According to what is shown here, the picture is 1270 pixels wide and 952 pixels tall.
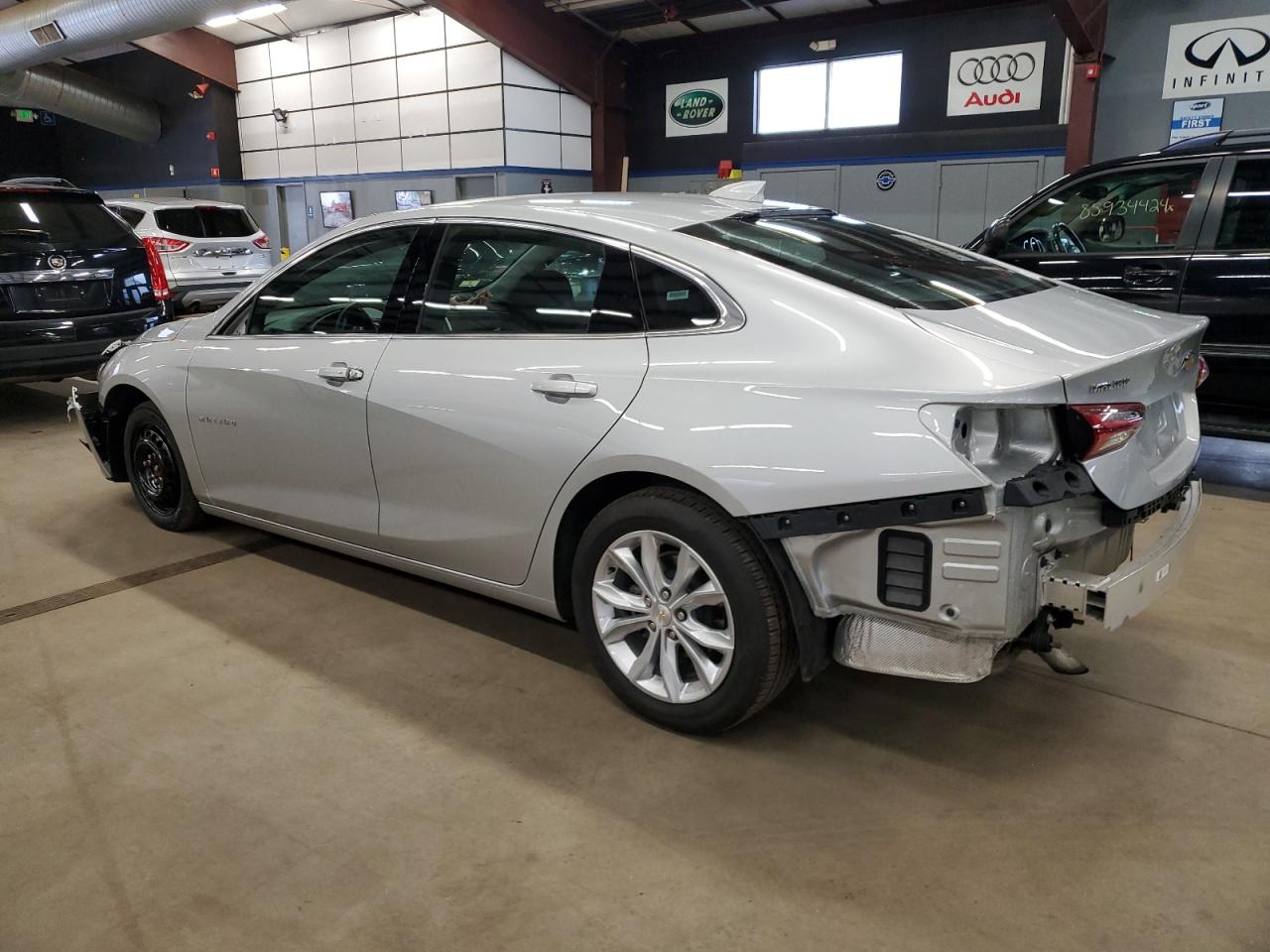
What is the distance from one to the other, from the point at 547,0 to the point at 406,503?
13.4 meters

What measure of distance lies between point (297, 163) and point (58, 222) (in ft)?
43.0

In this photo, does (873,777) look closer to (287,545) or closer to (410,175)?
(287,545)

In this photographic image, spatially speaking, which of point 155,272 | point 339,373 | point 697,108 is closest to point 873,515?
point 339,373

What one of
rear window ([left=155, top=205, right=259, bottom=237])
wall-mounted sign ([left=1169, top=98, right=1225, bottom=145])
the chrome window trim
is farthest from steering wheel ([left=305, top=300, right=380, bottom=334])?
wall-mounted sign ([left=1169, top=98, right=1225, bottom=145])

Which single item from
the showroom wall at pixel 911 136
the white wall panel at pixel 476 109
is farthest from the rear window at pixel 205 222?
the showroom wall at pixel 911 136

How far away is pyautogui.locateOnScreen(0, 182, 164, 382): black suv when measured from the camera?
5887mm

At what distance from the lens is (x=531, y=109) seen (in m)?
15.1

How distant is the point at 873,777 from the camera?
2.38 m

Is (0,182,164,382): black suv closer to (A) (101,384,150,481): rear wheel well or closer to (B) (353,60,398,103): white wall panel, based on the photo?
(A) (101,384,150,481): rear wheel well

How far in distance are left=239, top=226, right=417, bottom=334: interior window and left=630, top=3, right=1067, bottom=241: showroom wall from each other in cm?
1063

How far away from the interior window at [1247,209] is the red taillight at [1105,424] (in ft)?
10.4

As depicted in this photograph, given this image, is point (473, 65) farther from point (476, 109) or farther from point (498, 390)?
point (498, 390)

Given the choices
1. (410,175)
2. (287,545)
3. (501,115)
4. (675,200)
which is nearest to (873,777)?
(675,200)

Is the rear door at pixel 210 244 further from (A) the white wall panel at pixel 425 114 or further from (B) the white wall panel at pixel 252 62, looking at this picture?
(B) the white wall panel at pixel 252 62
